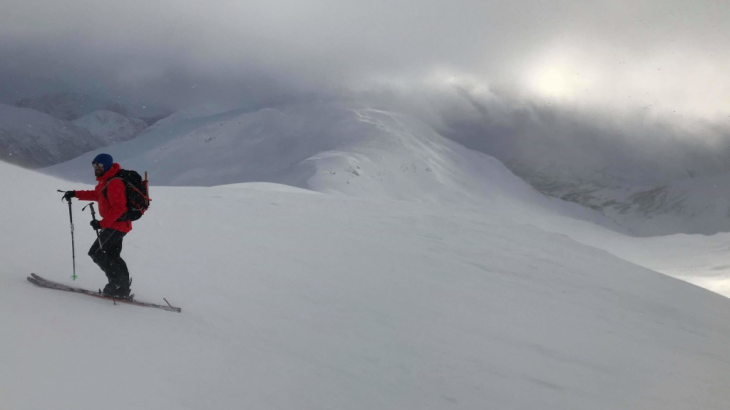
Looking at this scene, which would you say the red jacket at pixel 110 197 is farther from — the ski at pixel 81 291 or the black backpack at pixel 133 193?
the ski at pixel 81 291

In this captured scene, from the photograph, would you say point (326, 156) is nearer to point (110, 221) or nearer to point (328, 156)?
point (328, 156)

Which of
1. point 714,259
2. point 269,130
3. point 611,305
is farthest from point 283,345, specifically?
point 269,130

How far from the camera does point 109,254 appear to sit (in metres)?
7.19

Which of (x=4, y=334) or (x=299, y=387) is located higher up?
(x=4, y=334)

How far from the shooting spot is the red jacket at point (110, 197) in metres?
6.86

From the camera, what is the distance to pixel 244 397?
5.30m

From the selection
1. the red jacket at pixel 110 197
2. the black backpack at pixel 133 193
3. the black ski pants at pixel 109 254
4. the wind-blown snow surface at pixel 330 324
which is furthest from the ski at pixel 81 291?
the black backpack at pixel 133 193

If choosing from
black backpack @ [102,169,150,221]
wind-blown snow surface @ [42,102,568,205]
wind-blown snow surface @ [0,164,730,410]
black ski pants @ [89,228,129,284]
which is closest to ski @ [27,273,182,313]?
wind-blown snow surface @ [0,164,730,410]

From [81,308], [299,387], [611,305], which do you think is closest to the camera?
[299,387]

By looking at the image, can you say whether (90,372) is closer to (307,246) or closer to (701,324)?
(307,246)

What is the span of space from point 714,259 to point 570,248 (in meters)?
55.5

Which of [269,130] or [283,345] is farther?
[269,130]

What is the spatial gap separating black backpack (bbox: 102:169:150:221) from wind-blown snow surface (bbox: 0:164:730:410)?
A: 1.21 meters

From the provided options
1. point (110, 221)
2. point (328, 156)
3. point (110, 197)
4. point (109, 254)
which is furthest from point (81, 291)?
point (328, 156)
